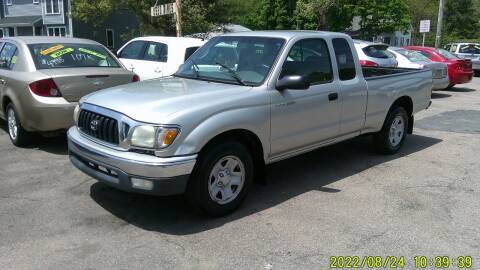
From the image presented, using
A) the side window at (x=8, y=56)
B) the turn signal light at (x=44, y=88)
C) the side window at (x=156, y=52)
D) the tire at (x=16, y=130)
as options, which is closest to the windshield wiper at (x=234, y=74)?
the turn signal light at (x=44, y=88)

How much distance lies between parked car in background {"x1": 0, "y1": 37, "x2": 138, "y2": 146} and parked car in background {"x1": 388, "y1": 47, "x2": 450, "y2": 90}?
9.75 metres

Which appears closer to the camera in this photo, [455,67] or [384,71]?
[384,71]

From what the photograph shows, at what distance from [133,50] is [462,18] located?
214ft

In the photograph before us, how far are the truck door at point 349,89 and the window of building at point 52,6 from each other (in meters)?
36.2

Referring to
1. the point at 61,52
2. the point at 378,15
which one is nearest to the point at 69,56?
the point at 61,52

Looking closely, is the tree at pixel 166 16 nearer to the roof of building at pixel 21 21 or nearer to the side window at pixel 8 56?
the roof of building at pixel 21 21

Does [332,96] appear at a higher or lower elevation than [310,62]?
lower

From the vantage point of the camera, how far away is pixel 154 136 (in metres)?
4.02

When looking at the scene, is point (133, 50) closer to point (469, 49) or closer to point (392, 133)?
point (392, 133)

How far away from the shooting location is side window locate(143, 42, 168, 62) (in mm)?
9789

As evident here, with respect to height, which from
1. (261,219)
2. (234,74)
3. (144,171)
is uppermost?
(234,74)

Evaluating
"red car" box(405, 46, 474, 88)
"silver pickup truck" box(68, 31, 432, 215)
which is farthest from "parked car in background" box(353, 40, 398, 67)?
"silver pickup truck" box(68, 31, 432, 215)

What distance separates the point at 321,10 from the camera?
3122cm

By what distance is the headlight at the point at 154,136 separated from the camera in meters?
4.02
